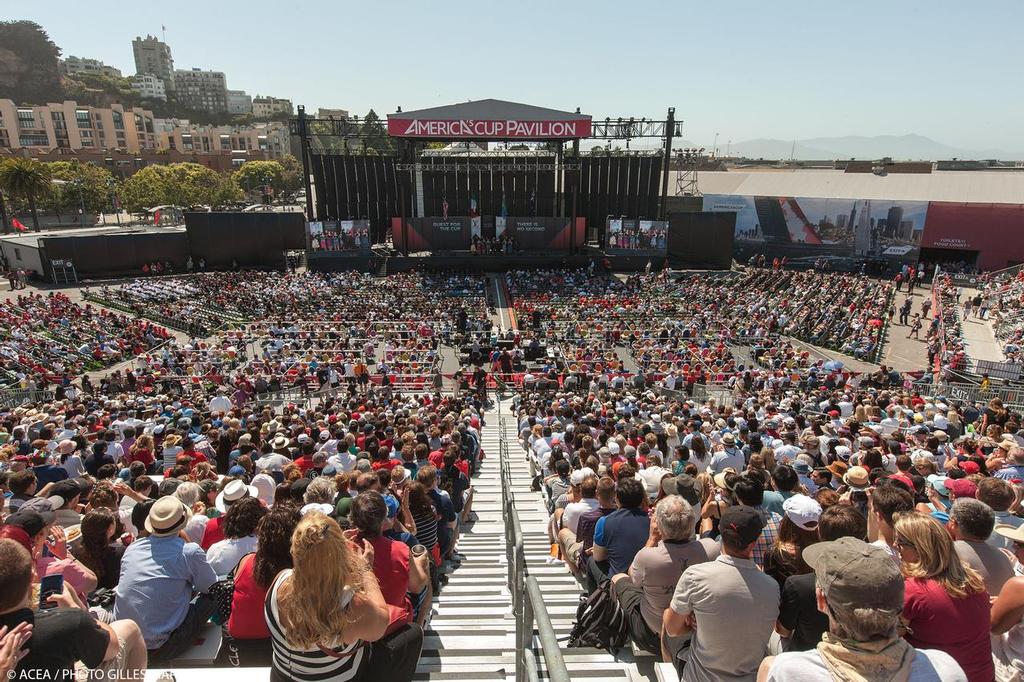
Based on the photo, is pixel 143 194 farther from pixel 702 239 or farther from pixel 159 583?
pixel 159 583

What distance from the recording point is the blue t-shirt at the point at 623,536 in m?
4.16

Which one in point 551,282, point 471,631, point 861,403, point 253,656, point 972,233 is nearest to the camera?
point 253,656

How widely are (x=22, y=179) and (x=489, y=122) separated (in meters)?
43.2

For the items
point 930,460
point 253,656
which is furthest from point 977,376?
point 253,656

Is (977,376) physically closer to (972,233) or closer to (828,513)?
(828,513)

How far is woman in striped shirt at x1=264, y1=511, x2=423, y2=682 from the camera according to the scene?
241 centimetres

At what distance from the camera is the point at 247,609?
10.4 feet

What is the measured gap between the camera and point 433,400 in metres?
14.4

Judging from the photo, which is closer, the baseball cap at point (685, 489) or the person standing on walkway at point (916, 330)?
the baseball cap at point (685, 489)

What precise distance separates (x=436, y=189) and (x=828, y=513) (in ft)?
140

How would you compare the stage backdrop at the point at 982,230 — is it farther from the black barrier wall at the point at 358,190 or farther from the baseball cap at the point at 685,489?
the baseball cap at the point at 685,489

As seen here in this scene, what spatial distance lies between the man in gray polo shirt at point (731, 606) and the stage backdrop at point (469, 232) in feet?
129

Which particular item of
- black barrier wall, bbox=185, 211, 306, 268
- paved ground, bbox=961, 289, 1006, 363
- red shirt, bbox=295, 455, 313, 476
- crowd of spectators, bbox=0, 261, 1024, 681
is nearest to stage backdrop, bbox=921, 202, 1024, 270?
paved ground, bbox=961, 289, 1006, 363

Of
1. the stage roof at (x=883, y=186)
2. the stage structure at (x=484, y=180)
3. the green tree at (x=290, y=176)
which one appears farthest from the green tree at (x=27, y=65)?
the stage roof at (x=883, y=186)
